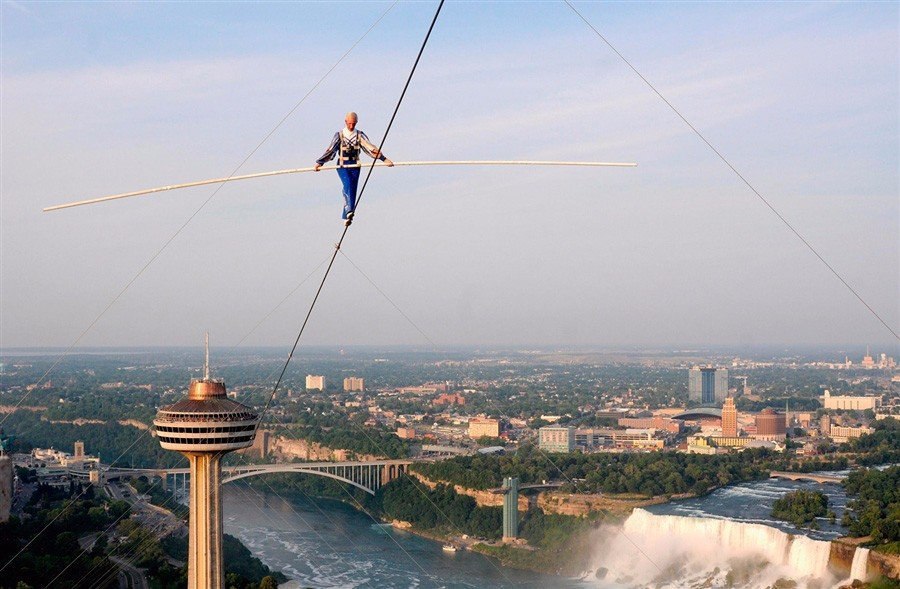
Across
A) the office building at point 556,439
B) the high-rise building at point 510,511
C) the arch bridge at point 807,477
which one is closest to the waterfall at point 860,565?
the high-rise building at point 510,511

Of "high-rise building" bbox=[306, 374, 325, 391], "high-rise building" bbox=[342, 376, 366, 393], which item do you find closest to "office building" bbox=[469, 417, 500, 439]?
"high-rise building" bbox=[342, 376, 366, 393]

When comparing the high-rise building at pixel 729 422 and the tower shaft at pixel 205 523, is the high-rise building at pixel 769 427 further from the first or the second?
the tower shaft at pixel 205 523

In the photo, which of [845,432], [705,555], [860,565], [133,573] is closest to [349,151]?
[133,573]

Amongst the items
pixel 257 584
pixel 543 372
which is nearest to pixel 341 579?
pixel 257 584

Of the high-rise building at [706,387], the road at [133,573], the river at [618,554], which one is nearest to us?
the road at [133,573]

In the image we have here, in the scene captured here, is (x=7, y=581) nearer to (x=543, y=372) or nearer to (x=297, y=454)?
(x=297, y=454)

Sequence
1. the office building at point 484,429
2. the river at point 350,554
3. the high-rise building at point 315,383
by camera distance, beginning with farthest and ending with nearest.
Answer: the high-rise building at point 315,383, the office building at point 484,429, the river at point 350,554

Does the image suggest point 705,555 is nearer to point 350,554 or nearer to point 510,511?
point 510,511

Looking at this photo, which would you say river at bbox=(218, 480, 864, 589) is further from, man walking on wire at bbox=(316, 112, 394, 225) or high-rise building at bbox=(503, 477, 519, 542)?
man walking on wire at bbox=(316, 112, 394, 225)
